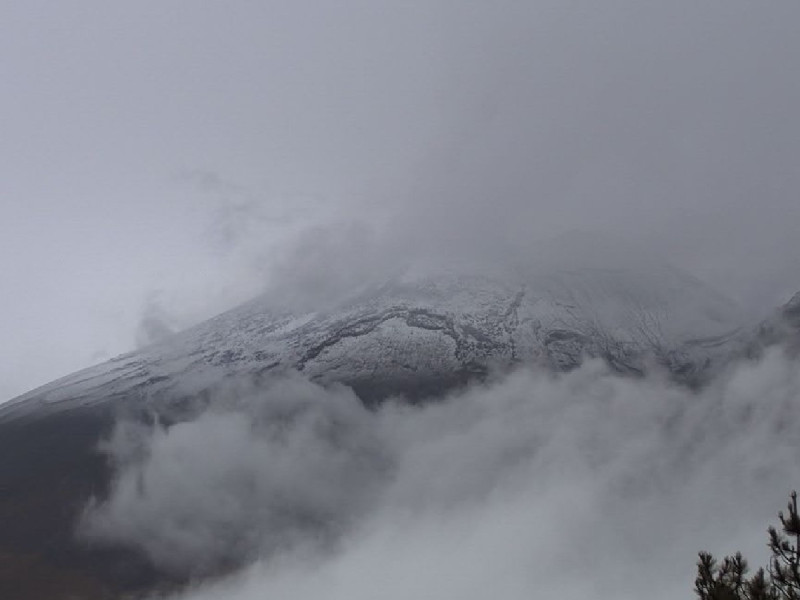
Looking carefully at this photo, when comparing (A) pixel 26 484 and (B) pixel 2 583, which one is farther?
(A) pixel 26 484

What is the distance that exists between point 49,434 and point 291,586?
65.9 m

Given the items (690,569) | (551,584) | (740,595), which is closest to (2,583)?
(551,584)

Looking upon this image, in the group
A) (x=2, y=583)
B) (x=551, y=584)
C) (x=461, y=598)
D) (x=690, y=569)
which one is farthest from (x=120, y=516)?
(x=690, y=569)

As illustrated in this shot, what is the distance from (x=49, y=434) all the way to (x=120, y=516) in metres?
26.4

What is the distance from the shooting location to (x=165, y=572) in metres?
175

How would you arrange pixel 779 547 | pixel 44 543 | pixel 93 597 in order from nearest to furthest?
pixel 779 547 → pixel 93 597 → pixel 44 543

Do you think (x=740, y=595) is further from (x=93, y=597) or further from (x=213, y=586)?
(x=213, y=586)

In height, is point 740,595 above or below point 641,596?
below

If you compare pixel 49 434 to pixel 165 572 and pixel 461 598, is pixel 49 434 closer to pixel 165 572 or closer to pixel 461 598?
pixel 165 572

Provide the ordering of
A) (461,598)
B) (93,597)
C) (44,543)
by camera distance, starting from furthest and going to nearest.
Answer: (461,598) → (44,543) → (93,597)

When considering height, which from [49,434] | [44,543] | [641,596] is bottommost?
[641,596]

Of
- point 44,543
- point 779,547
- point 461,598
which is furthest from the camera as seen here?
point 461,598

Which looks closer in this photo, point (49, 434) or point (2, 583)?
point (2, 583)

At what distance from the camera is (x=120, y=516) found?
192125 mm
